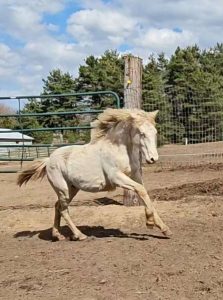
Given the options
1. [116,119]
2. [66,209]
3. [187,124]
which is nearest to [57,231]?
[66,209]

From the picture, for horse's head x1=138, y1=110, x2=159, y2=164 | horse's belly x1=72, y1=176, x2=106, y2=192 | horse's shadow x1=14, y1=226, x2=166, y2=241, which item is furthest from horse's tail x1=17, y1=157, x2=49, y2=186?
horse's head x1=138, y1=110, x2=159, y2=164

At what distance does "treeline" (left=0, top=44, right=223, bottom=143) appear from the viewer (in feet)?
49.2

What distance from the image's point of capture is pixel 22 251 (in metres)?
5.80

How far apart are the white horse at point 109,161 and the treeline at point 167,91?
5567mm

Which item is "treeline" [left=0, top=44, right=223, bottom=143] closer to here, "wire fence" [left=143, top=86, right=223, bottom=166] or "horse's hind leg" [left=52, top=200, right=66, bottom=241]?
"wire fence" [left=143, top=86, right=223, bottom=166]

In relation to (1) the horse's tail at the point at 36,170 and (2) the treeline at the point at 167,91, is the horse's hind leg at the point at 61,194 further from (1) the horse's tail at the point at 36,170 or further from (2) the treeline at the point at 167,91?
(2) the treeline at the point at 167,91

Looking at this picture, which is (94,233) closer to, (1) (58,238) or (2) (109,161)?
(1) (58,238)

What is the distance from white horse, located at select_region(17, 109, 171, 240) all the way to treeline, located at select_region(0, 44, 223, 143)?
557 centimetres

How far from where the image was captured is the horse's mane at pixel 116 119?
235 inches

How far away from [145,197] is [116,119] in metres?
1.07

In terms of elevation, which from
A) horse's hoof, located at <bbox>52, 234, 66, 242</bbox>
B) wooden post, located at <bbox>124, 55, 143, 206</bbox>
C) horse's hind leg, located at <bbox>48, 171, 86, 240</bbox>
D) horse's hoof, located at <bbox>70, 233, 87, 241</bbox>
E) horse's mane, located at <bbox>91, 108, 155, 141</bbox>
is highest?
wooden post, located at <bbox>124, 55, 143, 206</bbox>

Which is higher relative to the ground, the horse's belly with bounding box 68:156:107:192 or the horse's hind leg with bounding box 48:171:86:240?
the horse's belly with bounding box 68:156:107:192

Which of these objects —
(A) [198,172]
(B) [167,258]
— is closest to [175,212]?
(B) [167,258]

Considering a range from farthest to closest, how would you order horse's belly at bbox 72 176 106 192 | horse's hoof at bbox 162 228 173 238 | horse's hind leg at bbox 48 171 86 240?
horse's hind leg at bbox 48 171 86 240 < horse's belly at bbox 72 176 106 192 < horse's hoof at bbox 162 228 173 238
